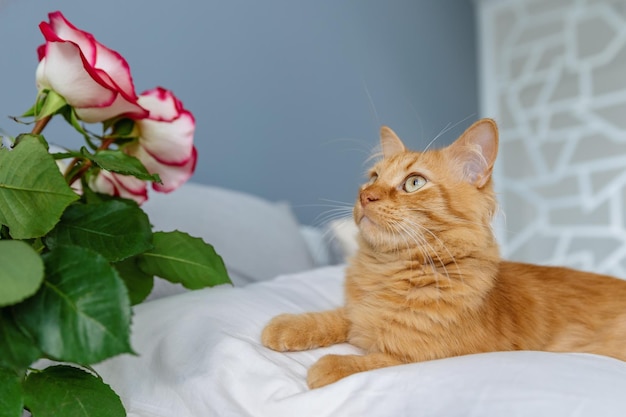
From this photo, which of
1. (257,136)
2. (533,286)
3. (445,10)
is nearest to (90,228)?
(533,286)

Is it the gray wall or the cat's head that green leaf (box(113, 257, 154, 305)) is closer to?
the cat's head

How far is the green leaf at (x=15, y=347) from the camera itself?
393mm

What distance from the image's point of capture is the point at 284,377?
25.9 inches

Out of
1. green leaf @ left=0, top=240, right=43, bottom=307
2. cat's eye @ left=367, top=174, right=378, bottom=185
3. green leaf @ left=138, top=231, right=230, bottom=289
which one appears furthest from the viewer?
cat's eye @ left=367, top=174, right=378, bottom=185

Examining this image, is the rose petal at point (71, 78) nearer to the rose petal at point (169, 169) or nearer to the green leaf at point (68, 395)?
the rose petal at point (169, 169)

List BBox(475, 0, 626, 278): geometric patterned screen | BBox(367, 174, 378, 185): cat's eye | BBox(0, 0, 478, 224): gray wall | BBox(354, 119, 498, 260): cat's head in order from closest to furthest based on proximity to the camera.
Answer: BBox(354, 119, 498, 260): cat's head < BBox(367, 174, 378, 185): cat's eye < BBox(0, 0, 478, 224): gray wall < BBox(475, 0, 626, 278): geometric patterned screen

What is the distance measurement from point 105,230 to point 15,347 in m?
0.18

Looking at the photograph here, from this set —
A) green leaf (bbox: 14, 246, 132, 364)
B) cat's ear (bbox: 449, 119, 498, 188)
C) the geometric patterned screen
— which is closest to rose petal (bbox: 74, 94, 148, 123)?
green leaf (bbox: 14, 246, 132, 364)

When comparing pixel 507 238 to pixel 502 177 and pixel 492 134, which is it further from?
pixel 492 134

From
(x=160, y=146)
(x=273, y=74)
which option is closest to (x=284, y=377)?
(x=160, y=146)

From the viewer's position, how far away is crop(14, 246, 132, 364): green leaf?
15.2 inches

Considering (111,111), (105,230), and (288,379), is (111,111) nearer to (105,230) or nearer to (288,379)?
(105,230)

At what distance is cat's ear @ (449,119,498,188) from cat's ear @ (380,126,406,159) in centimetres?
17

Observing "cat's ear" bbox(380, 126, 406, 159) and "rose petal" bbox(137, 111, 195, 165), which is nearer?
"rose petal" bbox(137, 111, 195, 165)
